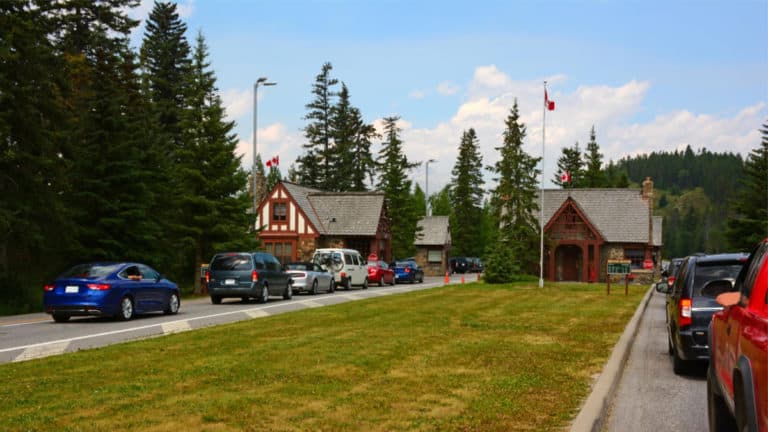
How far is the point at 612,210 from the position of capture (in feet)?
204

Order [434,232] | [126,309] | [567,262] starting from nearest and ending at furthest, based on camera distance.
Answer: [126,309] < [567,262] < [434,232]

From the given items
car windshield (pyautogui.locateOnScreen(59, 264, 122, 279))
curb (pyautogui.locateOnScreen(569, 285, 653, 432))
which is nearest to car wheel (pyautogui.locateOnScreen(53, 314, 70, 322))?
car windshield (pyautogui.locateOnScreen(59, 264, 122, 279))

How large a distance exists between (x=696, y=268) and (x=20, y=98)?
22.9 metres

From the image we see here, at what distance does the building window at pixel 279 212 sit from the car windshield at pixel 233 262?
109ft

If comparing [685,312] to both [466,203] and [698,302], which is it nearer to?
[698,302]

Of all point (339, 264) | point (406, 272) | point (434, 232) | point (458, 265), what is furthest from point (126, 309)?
point (458, 265)

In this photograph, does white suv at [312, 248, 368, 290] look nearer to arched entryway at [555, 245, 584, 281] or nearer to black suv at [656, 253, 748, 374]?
arched entryway at [555, 245, 584, 281]

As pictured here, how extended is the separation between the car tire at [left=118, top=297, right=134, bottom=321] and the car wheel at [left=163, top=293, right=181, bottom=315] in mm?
1729

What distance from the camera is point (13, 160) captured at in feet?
86.2

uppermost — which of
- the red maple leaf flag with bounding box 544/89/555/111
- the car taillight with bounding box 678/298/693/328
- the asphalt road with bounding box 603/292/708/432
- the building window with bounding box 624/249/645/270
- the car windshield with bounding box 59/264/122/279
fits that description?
the red maple leaf flag with bounding box 544/89/555/111

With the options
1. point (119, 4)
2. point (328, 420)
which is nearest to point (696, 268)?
point (328, 420)

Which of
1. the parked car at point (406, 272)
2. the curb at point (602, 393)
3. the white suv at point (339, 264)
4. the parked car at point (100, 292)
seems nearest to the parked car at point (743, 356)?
the curb at point (602, 393)

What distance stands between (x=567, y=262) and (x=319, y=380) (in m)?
54.0

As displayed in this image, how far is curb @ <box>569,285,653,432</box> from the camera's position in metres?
7.37
